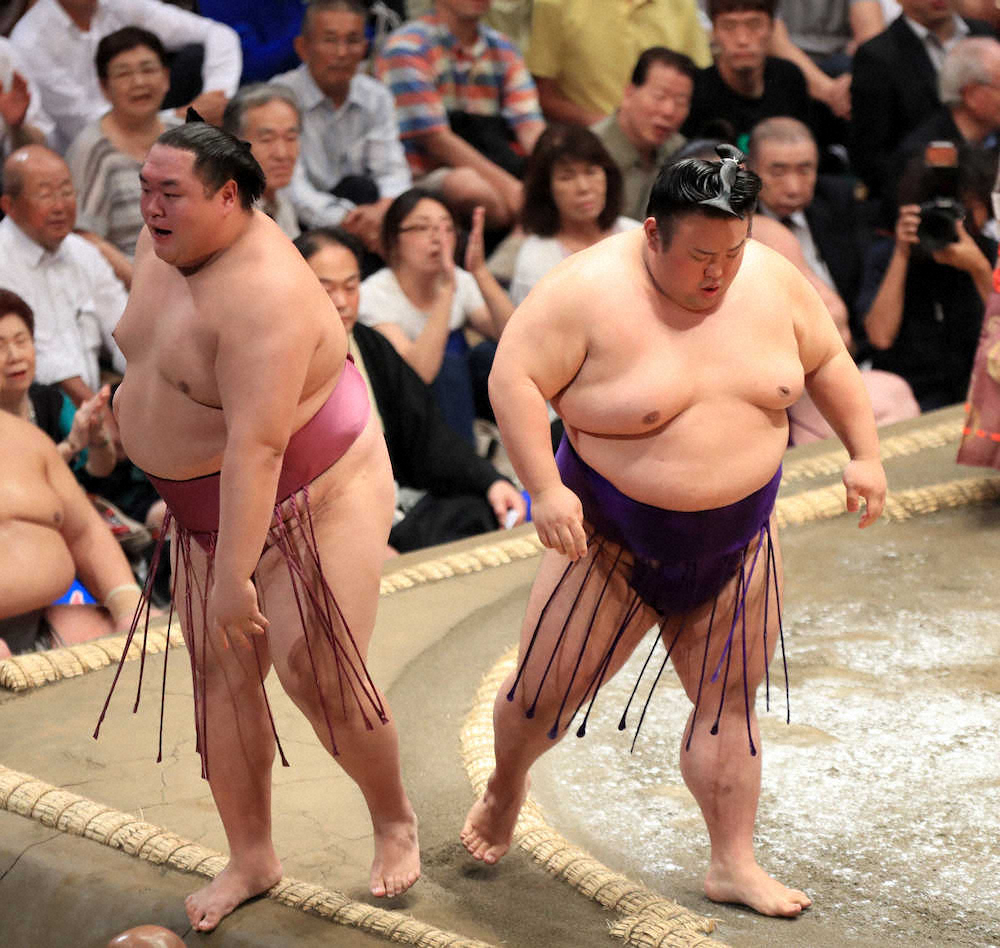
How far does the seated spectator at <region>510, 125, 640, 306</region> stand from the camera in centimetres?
391

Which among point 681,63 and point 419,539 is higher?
point 681,63

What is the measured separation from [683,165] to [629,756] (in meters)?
1.07

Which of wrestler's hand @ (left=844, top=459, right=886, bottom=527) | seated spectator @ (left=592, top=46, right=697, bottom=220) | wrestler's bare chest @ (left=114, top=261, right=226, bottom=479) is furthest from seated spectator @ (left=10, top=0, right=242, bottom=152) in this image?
wrestler's hand @ (left=844, top=459, right=886, bottom=527)

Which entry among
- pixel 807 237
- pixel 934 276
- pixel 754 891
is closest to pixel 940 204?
pixel 934 276

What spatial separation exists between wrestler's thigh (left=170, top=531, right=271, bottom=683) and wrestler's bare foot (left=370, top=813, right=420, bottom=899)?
0.27m

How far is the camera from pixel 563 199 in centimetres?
395

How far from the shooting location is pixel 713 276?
1725mm

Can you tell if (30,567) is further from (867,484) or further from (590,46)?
(590,46)

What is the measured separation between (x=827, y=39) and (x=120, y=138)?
2.88m

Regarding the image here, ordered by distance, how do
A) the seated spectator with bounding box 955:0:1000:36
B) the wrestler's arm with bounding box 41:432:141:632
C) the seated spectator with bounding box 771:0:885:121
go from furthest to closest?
1. the seated spectator with bounding box 771:0:885:121
2. the seated spectator with bounding box 955:0:1000:36
3. the wrestler's arm with bounding box 41:432:141:632

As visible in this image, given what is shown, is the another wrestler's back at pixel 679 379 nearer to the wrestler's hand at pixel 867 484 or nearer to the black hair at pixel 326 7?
the wrestler's hand at pixel 867 484

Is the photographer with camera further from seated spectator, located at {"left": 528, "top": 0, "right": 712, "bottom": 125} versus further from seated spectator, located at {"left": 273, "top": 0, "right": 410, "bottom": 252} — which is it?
seated spectator, located at {"left": 273, "top": 0, "right": 410, "bottom": 252}

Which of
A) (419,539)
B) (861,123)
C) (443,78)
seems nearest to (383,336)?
(419,539)

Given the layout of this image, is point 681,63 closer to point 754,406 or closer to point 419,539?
point 419,539
